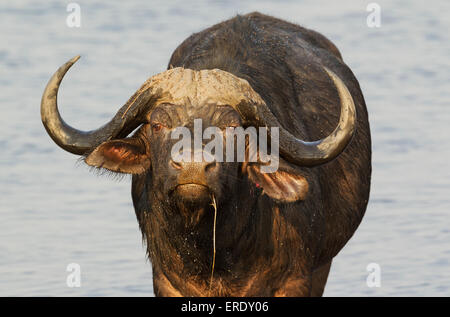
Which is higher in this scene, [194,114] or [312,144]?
[194,114]

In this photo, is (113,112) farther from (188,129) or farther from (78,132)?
(188,129)

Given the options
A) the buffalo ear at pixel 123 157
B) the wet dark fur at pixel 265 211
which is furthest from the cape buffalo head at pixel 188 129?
the wet dark fur at pixel 265 211

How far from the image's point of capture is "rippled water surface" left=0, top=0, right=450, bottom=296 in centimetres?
1378

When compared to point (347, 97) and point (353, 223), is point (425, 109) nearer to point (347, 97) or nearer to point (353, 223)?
→ point (353, 223)

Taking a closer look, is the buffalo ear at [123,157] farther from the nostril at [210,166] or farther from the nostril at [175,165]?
the nostril at [210,166]

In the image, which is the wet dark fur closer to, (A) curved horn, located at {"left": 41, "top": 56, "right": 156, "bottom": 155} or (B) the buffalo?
(B) the buffalo

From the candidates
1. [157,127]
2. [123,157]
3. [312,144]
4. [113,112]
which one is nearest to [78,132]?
[123,157]

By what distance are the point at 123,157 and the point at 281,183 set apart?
1042 millimetres

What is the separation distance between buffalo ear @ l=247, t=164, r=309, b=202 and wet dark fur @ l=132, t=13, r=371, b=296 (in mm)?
111

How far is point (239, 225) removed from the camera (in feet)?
34.6

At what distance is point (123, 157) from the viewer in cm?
1037

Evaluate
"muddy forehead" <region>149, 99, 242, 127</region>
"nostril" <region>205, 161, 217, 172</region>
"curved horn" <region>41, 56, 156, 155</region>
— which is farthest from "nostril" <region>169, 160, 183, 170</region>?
"curved horn" <region>41, 56, 156, 155</region>

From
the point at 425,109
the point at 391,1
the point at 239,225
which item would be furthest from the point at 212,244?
the point at 391,1
